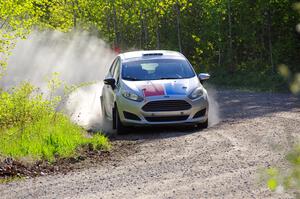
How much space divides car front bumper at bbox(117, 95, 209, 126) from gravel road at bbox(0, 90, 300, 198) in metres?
0.25

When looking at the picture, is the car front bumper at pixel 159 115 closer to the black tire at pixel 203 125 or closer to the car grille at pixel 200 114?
the car grille at pixel 200 114

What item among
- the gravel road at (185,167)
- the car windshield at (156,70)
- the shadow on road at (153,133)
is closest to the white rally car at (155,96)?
the car windshield at (156,70)

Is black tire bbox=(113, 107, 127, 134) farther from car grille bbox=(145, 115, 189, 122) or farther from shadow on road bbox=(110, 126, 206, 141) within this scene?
car grille bbox=(145, 115, 189, 122)

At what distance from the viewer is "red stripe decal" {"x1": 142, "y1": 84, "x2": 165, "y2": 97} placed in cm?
1503

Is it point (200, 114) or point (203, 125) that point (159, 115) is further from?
point (203, 125)

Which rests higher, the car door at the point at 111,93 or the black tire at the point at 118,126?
the car door at the point at 111,93

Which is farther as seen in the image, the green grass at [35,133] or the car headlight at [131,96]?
the car headlight at [131,96]

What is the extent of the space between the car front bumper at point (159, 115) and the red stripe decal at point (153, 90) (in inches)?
5.9

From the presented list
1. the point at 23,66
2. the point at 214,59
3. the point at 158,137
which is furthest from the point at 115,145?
the point at 23,66

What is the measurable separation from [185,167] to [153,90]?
4777 mm

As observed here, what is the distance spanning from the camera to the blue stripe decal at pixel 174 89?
15.1m

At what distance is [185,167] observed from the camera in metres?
10.5

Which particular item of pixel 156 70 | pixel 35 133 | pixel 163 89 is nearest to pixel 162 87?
pixel 163 89

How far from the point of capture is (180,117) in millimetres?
15062
